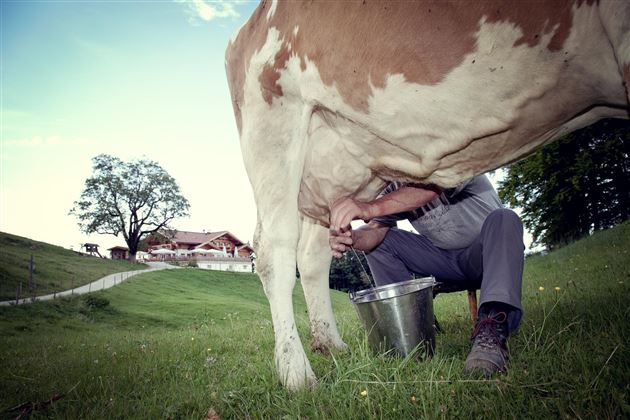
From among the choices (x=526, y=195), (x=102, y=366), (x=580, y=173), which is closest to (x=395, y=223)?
(x=102, y=366)

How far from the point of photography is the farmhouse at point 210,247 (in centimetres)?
6309

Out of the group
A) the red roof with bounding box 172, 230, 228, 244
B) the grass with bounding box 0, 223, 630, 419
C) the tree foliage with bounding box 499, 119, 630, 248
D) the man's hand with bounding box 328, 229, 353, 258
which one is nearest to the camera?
the grass with bounding box 0, 223, 630, 419

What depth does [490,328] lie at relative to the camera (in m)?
2.29

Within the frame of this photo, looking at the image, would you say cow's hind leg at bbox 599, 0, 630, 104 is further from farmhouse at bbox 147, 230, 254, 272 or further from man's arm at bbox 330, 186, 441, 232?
farmhouse at bbox 147, 230, 254, 272

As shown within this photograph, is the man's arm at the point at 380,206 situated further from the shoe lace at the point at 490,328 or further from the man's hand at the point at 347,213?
the shoe lace at the point at 490,328

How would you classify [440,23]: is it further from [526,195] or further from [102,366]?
[526,195]

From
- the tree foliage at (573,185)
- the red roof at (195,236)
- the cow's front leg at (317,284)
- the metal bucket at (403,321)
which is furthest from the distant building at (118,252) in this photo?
the metal bucket at (403,321)

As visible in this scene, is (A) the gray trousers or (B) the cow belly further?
(B) the cow belly

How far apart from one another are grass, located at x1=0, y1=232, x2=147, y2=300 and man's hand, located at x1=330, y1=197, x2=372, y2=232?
20214mm

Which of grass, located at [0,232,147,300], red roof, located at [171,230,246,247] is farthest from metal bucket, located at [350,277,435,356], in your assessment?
red roof, located at [171,230,246,247]

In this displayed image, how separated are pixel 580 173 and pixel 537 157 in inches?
66.0

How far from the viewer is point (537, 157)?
16688 millimetres

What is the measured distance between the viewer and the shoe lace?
7.31 ft

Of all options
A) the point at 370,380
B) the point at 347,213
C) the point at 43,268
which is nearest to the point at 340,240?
the point at 347,213
